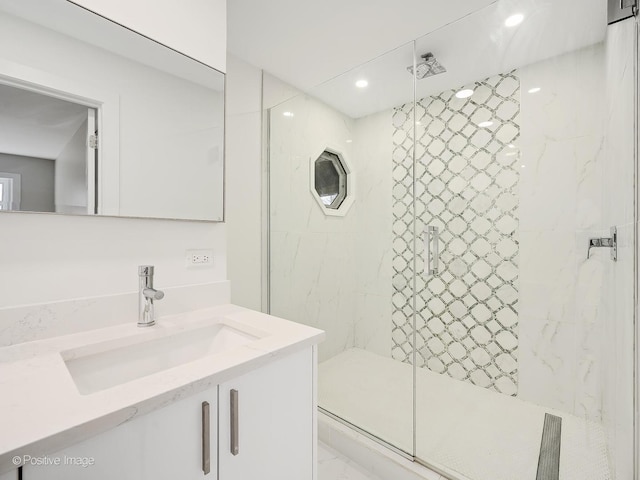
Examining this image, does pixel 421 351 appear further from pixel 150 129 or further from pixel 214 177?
pixel 150 129

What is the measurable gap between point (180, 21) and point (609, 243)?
1.99 meters

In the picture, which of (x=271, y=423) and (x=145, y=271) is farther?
(x=145, y=271)

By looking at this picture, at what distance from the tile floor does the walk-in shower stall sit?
18cm

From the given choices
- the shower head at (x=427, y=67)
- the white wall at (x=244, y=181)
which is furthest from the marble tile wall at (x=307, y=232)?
the shower head at (x=427, y=67)

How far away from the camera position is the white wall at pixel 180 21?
40.7 inches

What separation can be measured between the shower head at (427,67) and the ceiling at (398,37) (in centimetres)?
3

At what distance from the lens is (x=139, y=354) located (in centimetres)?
94

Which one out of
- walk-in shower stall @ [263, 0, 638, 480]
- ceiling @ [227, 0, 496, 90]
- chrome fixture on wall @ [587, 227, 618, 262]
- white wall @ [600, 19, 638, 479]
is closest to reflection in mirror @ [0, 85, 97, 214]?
ceiling @ [227, 0, 496, 90]

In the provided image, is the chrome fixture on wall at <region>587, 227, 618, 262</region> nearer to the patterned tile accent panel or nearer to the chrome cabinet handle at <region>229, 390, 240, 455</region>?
the patterned tile accent panel

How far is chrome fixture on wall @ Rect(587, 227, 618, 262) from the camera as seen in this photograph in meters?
1.16

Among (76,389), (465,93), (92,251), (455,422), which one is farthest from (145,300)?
(465,93)

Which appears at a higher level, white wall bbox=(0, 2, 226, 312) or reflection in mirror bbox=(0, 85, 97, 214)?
reflection in mirror bbox=(0, 85, 97, 214)

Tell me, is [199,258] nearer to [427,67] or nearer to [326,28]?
[326,28]

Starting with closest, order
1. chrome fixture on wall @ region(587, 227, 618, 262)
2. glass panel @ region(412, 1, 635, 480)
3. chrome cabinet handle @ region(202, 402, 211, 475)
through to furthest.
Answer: chrome cabinet handle @ region(202, 402, 211, 475) < chrome fixture on wall @ region(587, 227, 618, 262) < glass panel @ region(412, 1, 635, 480)
